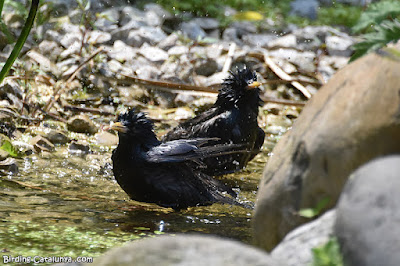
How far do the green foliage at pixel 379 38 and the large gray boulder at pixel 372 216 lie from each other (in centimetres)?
66

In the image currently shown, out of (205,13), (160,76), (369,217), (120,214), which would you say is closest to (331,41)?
(205,13)

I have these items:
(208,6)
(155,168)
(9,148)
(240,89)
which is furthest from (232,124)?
(208,6)

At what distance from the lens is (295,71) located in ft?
30.7

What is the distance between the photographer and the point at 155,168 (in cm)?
518

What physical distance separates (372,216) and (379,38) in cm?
101

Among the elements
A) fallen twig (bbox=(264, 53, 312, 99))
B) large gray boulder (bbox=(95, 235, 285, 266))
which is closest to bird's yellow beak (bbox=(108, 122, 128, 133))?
large gray boulder (bbox=(95, 235, 285, 266))

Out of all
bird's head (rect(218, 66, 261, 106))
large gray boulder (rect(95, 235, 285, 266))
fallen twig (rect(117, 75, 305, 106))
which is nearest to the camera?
large gray boulder (rect(95, 235, 285, 266))

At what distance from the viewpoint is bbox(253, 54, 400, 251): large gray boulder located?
274 cm

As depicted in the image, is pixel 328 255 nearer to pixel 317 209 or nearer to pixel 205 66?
pixel 317 209

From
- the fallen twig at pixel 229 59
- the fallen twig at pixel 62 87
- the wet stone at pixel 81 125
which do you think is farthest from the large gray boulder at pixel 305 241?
the fallen twig at pixel 229 59

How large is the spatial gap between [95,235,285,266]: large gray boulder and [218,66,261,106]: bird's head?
14.1 feet

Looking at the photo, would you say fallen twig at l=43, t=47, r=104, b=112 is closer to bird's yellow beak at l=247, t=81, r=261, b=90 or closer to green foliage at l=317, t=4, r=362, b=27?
bird's yellow beak at l=247, t=81, r=261, b=90

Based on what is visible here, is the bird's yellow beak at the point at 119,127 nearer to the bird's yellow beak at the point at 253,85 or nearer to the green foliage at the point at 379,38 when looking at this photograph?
the bird's yellow beak at the point at 253,85

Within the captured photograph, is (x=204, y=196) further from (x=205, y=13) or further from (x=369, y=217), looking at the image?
(x=205, y=13)
